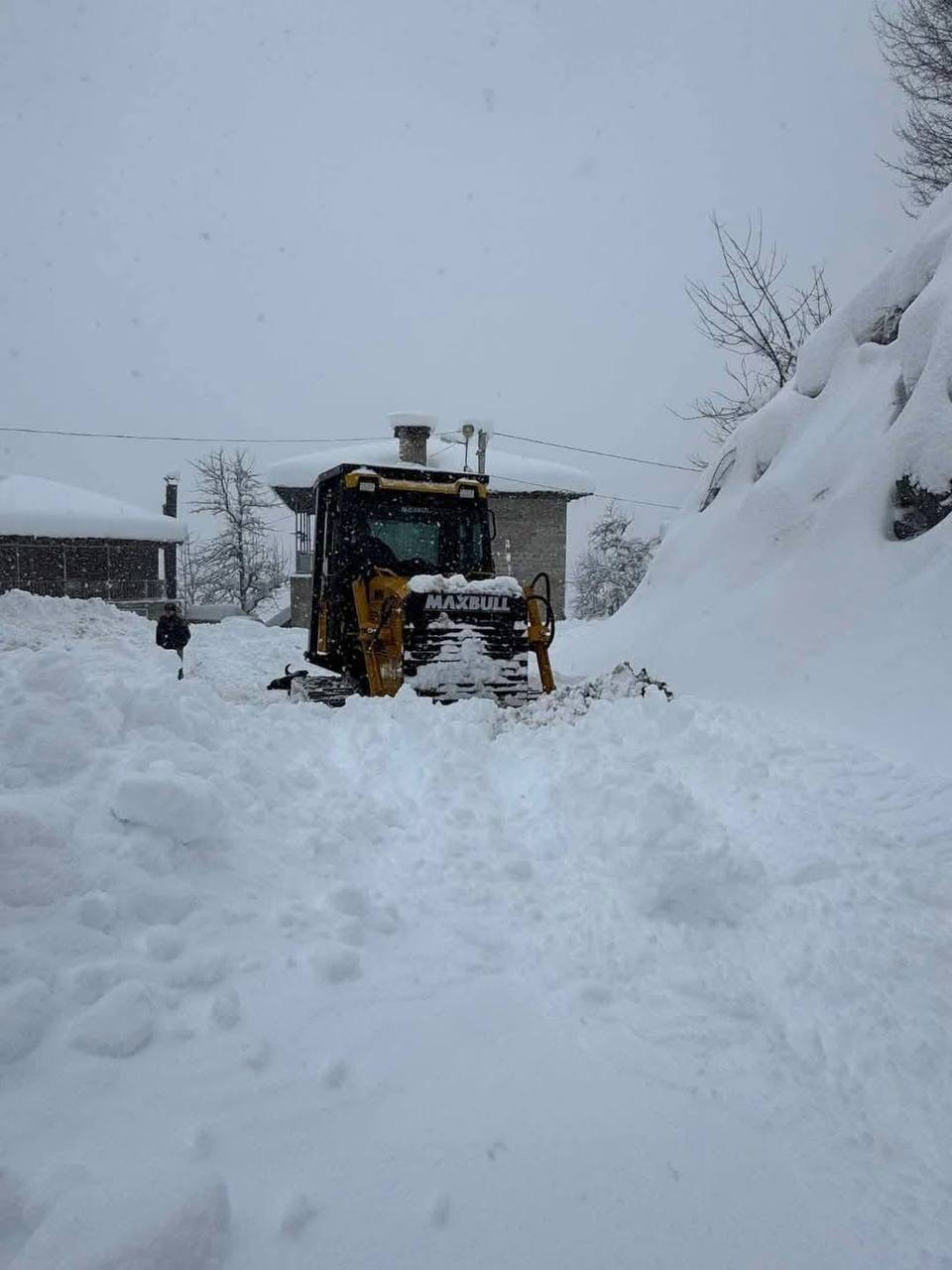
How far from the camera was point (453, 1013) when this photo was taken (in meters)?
2.47

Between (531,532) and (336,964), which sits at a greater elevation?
(531,532)

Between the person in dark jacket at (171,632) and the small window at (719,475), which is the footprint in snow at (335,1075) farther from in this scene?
the person in dark jacket at (171,632)

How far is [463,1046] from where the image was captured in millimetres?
2311

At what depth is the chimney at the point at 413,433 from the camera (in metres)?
24.8

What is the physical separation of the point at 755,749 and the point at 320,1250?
4.09 meters

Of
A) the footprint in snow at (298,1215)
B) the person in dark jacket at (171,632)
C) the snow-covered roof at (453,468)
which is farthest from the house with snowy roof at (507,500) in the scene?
the footprint in snow at (298,1215)

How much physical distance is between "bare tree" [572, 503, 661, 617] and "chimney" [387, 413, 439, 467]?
12883mm

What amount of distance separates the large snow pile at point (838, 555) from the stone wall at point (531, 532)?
1620 cm

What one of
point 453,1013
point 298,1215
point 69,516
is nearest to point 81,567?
point 69,516

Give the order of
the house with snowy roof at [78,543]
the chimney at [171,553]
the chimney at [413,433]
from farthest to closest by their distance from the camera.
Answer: the chimney at [171,553] < the house with snowy roof at [78,543] < the chimney at [413,433]

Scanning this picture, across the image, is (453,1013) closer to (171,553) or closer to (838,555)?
(838,555)

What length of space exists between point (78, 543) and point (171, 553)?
13.2 feet

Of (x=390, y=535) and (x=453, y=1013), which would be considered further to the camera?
(x=390, y=535)

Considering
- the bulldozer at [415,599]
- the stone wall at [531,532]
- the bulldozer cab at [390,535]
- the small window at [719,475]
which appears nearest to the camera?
the bulldozer at [415,599]
